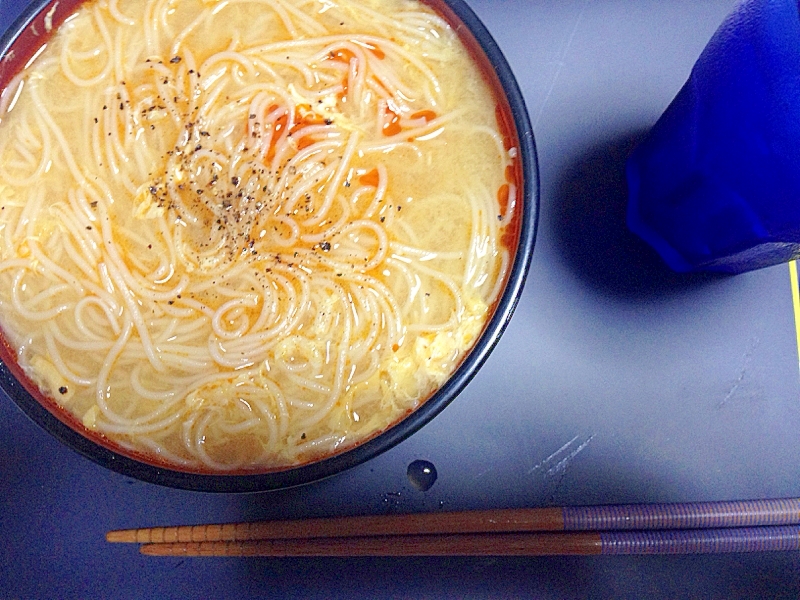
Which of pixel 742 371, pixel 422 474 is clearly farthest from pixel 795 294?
pixel 422 474

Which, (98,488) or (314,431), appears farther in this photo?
(98,488)

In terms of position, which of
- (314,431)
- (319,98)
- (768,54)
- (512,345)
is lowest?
(512,345)

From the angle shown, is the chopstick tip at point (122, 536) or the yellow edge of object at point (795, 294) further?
the yellow edge of object at point (795, 294)

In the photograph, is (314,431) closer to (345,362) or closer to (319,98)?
(345,362)

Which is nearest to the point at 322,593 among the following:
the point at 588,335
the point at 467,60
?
the point at 588,335

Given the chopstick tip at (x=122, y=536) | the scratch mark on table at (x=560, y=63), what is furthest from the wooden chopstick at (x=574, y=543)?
the scratch mark on table at (x=560, y=63)

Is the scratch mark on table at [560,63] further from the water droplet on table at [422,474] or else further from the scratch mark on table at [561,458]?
the water droplet on table at [422,474]
